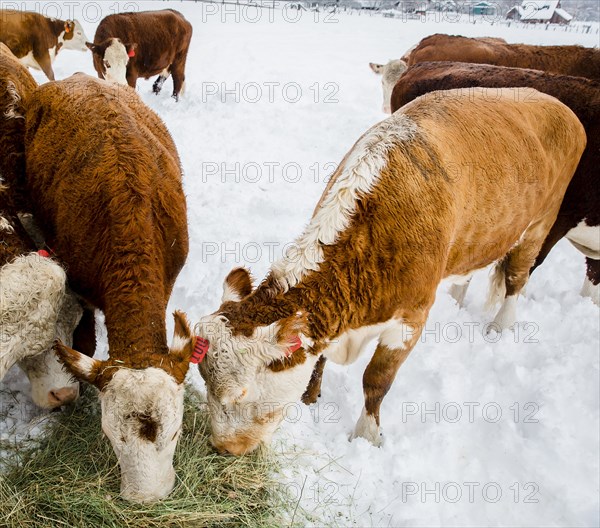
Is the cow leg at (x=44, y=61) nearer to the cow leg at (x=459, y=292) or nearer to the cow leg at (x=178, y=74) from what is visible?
the cow leg at (x=178, y=74)

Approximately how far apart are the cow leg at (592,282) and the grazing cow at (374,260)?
1.71m

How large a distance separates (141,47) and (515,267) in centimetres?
937

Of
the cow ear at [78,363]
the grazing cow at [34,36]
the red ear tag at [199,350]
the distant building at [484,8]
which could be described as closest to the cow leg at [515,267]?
the red ear tag at [199,350]

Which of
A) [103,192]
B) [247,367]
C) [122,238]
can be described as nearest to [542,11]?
[103,192]

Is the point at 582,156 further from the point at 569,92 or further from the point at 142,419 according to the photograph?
the point at 142,419

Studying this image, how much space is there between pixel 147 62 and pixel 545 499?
1070 centimetres

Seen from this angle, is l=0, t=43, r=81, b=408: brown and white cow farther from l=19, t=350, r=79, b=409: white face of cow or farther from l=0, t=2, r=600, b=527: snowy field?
l=0, t=2, r=600, b=527: snowy field

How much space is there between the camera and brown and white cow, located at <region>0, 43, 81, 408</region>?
2482mm

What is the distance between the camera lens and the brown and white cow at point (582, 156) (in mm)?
4230

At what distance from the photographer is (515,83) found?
491 centimetres

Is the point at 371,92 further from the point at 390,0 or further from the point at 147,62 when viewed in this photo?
the point at 390,0

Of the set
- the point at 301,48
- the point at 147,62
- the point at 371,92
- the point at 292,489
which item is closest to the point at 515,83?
the point at 292,489

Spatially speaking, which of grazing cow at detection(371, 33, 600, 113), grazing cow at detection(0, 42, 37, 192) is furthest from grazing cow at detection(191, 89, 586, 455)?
grazing cow at detection(371, 33, 600, 113)

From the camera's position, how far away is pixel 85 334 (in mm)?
3418
